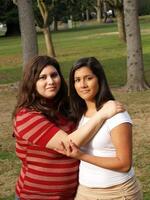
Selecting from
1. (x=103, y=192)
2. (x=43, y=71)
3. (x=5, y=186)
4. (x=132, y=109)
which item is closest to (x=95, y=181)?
(x=103, y=192)

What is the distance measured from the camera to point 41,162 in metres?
2.72

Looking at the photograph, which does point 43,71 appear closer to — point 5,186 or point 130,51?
point 5,186

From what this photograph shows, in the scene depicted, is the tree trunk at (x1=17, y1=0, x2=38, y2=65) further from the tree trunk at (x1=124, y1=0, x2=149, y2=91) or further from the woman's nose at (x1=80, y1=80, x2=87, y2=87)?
the woman's nose at (x1=80, y1=80, x2=87, y2=87)

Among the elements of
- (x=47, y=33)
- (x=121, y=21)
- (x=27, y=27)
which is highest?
(x=27, y=27)

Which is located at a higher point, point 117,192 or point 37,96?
point 37,96

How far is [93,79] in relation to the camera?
8.77ft

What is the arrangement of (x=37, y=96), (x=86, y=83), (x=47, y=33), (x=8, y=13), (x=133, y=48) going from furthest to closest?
(x=8, y=13) → (x=47, y=33) → (x=133, y=48) → (x=37, y=96) → (x=86, y=83)

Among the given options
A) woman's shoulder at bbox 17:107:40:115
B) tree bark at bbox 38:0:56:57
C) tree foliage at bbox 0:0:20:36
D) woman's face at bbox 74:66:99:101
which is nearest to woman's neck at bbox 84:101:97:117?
woman's face at bbox 74:66:99:101

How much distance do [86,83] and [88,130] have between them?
0.25m

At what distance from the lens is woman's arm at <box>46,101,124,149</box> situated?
2570mm

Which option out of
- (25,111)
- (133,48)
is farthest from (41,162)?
(133,48)

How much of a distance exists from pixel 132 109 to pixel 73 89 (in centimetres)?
759

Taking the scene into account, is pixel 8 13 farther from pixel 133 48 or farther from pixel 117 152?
pixel 117 152

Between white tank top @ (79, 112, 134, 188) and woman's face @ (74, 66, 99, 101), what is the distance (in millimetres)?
191
